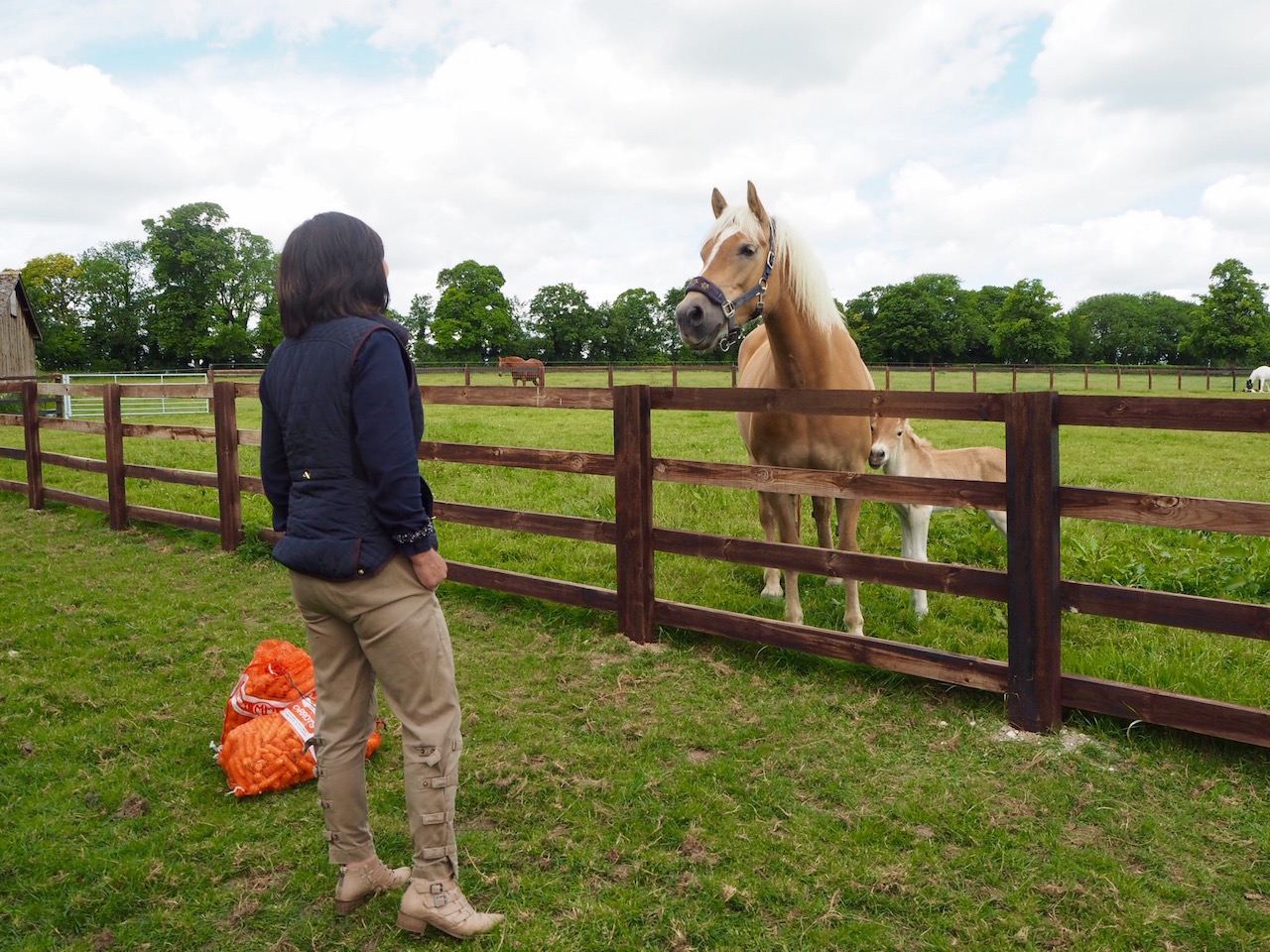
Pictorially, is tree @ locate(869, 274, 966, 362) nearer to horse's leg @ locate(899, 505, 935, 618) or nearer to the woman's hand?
horse's leg @ locate(899, 505, 935, 618)

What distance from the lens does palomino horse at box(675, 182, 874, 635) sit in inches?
168

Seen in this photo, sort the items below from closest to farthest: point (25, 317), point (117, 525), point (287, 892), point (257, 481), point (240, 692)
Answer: point (287, 892)
point (240, 692)
point (257, 481)
point (117, 525)
point (25, 317)

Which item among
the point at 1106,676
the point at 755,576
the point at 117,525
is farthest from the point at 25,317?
the point at 1106,676

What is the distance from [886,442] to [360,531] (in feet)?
11.6

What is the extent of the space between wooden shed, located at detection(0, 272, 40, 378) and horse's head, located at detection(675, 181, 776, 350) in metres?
37.4

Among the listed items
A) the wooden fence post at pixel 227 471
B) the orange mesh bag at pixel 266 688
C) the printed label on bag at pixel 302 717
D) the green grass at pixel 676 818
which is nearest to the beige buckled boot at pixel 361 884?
the green grass at pixel 676 818

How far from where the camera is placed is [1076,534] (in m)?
6.49

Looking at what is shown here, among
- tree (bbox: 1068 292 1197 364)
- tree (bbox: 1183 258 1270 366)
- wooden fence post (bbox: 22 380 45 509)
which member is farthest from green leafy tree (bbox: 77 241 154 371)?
tree (bbox: 1068 292 1197 364)

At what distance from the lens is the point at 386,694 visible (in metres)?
2.29

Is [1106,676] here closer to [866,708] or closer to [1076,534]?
[866,708]

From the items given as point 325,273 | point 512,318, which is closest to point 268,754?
point 325,273

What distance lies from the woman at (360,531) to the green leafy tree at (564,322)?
7066cm

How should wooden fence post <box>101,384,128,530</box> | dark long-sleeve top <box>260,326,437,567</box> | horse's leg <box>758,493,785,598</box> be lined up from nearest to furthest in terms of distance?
1. dark long-sleeve top <box>260,326,437,567</box>
2. horse's leg <box>758,493,785,598</box>
3. wooden fence post <box>101,384,128,530</box>

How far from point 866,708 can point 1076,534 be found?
11.8 ft
